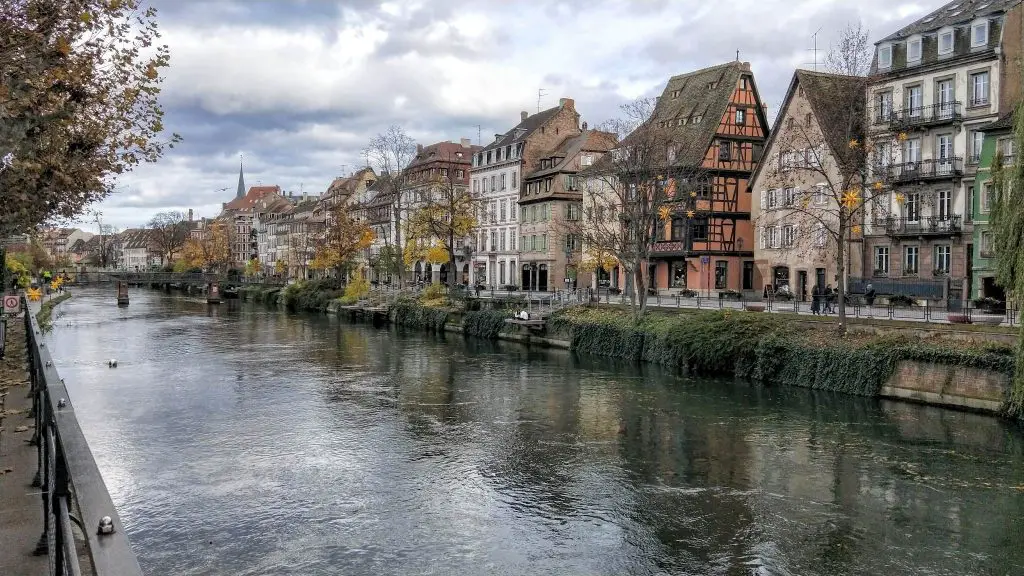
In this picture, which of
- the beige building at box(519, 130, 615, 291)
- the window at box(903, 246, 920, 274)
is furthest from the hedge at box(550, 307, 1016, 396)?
the beige building at box(519, 130, 615, 291)

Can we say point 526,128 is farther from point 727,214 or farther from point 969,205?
point 969,205

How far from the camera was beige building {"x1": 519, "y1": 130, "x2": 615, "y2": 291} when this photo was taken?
61906 millimetres

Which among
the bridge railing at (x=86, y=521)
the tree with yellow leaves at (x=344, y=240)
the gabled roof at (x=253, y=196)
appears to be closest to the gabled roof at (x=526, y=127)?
the tree with yellow leaves at (x=344, y=240)

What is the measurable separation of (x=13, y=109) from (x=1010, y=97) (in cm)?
3770

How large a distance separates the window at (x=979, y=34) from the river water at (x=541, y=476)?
20.7 m

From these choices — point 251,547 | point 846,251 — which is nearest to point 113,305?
point 846,251

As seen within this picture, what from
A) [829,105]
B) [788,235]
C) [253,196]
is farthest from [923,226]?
[253,196]

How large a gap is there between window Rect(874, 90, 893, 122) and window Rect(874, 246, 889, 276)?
652 centimetres

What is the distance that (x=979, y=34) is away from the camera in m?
35.7

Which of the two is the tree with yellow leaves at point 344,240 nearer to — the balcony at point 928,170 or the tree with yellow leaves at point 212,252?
the balcony at point 928,170

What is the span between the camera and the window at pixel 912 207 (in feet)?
126

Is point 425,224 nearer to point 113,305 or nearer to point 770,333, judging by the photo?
point 770,333

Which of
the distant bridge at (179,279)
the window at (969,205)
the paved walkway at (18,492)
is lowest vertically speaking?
the paved walkway at (18,492)

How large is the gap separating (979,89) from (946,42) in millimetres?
2861
